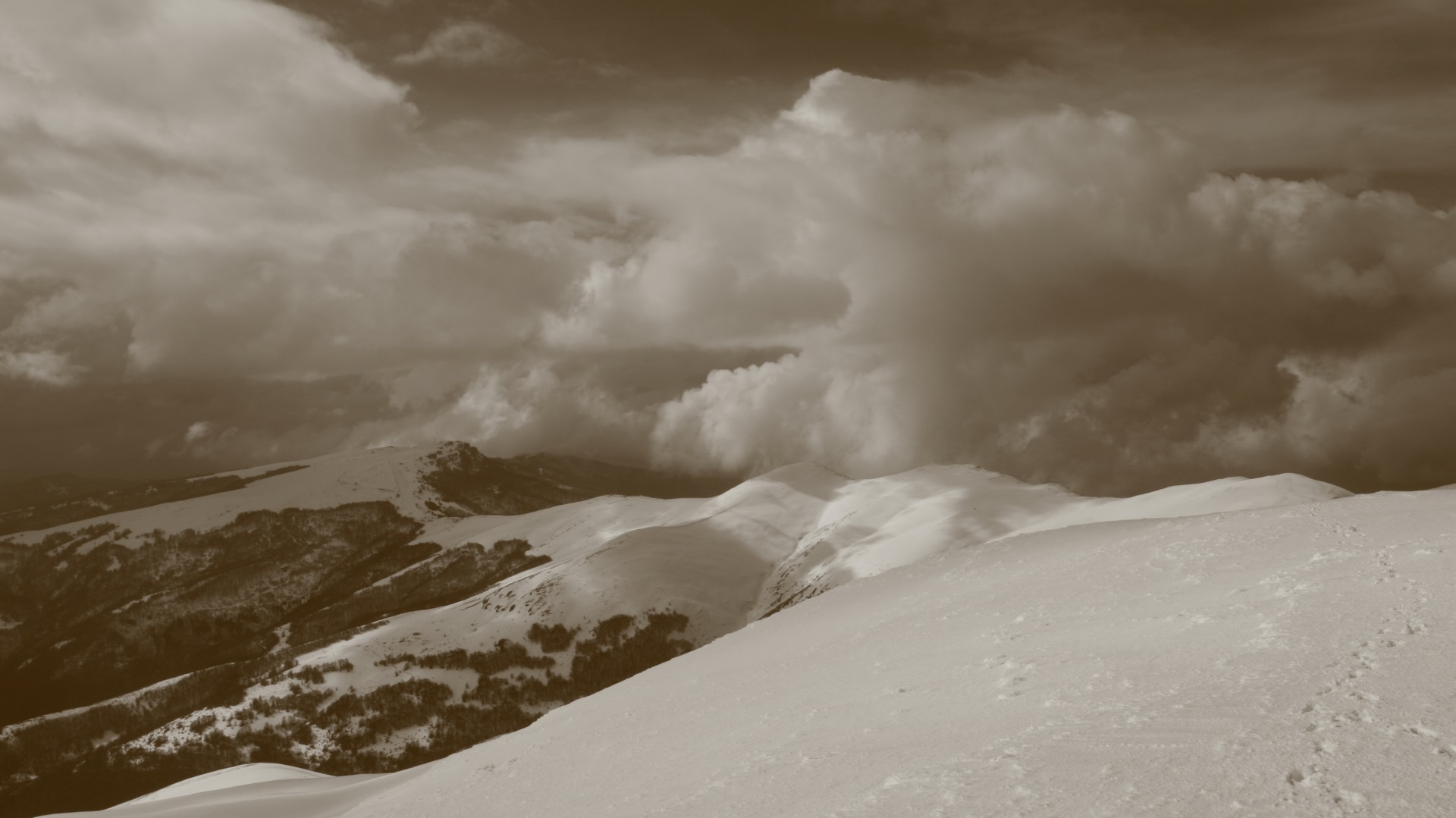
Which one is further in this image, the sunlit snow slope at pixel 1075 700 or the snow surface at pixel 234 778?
the snow surface at pixel 234 778

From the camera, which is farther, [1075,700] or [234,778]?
[234,778]

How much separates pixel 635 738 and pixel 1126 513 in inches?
7056

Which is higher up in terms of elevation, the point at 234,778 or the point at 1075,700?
the point at 1075,700

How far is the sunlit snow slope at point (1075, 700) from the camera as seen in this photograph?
1812cm

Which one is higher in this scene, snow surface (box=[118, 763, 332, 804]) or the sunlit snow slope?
the sunlit snow slope

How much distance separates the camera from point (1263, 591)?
3139 cm

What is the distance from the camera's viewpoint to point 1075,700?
2403 cm

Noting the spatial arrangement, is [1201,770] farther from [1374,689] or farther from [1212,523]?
[1212,523]

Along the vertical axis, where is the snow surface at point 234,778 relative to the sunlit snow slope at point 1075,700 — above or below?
below

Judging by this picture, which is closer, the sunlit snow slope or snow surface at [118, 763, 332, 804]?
the sunlit snow slope

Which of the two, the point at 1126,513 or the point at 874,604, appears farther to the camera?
the point at 1126,513

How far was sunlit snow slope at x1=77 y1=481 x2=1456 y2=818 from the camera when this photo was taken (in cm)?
1812

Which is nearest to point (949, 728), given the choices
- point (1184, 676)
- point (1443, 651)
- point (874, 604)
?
point (1184, 676)

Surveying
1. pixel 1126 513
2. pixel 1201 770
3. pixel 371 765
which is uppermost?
pixel 1201 770
